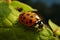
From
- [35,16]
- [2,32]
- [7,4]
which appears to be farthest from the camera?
[35,16]

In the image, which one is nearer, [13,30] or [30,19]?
[13,30]

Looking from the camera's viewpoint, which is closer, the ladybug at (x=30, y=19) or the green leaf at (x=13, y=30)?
the green leaf at (x=13, y=30)

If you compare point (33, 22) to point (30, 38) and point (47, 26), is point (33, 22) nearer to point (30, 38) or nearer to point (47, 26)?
point (47, 26)

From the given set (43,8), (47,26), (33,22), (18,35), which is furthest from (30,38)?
(43,8)

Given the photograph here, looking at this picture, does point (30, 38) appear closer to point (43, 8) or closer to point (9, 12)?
point (9, 12)

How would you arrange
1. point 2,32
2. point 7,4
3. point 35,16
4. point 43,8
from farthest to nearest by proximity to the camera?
1. point 43,8
2. point 35,16
3. point 7,4
4. point 2,32

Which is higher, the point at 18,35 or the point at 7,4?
the point at 7,4

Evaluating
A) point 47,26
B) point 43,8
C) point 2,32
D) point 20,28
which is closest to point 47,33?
point 47,26


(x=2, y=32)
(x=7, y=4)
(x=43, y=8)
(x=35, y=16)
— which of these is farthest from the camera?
(x=43, y=8)

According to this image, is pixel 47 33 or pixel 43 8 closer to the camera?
pixel 47 33

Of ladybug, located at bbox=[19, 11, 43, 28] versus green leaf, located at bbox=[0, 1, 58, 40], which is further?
ladybug, located at bbox=[19, 11, 43, 28]
